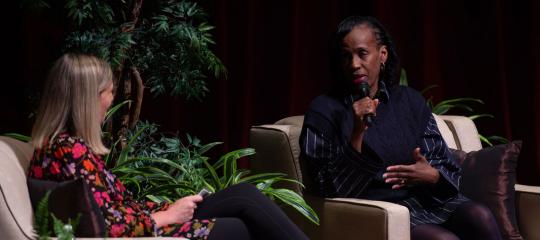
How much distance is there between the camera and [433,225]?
2.66 meters

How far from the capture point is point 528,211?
2.94m

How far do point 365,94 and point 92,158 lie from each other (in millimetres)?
939

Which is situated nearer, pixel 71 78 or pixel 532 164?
pixel 71 78

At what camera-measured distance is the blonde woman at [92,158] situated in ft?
7.02

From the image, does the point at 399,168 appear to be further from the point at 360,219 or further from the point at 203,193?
the point at 203,193

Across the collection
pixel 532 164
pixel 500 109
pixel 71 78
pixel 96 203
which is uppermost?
pixel 71 78

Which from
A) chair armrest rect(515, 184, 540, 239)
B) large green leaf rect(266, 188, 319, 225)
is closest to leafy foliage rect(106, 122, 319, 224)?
large green leaf rect(266, 188, 319, 225)

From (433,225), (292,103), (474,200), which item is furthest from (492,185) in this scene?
(292,103)

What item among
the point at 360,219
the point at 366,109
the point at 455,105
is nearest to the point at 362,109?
the point at 366,109

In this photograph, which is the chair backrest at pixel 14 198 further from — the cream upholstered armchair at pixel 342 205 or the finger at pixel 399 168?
the finger at pixel 399 168

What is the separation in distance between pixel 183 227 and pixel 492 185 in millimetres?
1160

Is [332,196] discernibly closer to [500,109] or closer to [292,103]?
[292,103]

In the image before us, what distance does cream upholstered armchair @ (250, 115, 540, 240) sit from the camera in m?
2.50

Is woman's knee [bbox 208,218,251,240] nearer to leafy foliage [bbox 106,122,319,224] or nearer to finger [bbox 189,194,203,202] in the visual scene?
finger [bbox 189,194,203,202]
